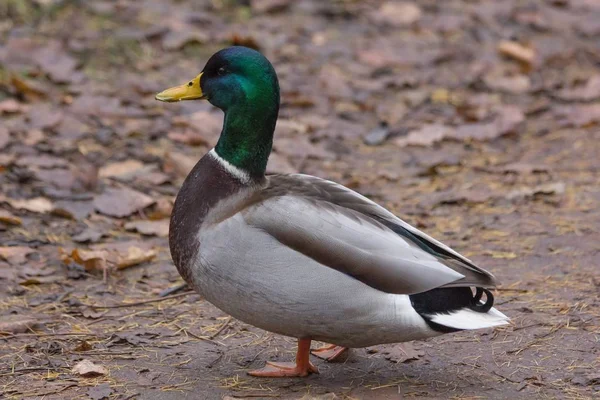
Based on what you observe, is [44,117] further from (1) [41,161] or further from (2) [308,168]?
(2) [308,168]

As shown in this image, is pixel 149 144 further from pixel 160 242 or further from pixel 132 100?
pixel 160 242

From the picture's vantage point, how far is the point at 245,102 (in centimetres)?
363

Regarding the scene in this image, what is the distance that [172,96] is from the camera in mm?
3795

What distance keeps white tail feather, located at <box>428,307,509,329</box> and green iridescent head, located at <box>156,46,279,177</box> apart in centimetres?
89

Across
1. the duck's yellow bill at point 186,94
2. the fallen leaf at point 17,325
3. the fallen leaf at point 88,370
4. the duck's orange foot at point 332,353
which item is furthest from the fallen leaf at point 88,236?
the duck's orange foot at point 332,353

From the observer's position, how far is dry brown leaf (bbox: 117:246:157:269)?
14.8 ft

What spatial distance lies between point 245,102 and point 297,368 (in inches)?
38.9

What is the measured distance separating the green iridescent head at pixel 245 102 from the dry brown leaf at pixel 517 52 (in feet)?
14.7

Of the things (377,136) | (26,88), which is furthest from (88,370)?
(377,136)

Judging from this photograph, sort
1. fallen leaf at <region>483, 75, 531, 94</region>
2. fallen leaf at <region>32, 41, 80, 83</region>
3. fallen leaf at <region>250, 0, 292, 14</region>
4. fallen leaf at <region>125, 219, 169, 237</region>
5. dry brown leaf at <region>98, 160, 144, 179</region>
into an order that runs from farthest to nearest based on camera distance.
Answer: fallen leaf at <region>250, 0, 292, 14</region> → fallen leaf at <region>483, 75, 531, 94</region> → fallen leaf at <region>32, 41, 80, 83</region> → dry brown leaf at <region>98, 160, 144, 179</region> → fallen leaf at <region>125, 219, 169, 237</region>

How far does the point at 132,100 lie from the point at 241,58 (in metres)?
3.05

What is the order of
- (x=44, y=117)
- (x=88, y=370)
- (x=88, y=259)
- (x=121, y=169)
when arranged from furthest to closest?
(x=44, y=117), (x=121, y=169), (x=88, y=259), (x=88, y=370)

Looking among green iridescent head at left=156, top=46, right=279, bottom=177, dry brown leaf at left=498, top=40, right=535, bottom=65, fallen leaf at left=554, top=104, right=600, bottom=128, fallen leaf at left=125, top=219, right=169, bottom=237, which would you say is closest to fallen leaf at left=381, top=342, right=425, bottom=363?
green iridescent head at left=156, top=46, right=279, bottom=177

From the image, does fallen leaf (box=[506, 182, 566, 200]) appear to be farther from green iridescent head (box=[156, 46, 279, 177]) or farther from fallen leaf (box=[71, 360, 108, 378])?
fallen leaf (box=[71, 360, 108, 378])
